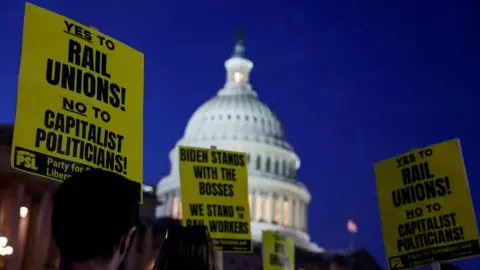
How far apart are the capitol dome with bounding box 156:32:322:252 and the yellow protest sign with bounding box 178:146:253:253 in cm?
6273

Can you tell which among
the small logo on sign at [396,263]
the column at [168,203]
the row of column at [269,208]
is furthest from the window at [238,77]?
the small logo on sign at [396,263]

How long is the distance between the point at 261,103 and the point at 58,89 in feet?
264

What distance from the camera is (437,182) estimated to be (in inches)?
409

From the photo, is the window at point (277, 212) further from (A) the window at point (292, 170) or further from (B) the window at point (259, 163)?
(A) the window at point (292, 170)

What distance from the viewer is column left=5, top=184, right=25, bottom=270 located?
101ft

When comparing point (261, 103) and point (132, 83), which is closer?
point (132, 83)

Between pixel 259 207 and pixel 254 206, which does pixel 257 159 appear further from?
pixel 254 206

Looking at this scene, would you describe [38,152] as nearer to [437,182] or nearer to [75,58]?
[75,58]

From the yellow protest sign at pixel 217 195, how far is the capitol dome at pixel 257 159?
62.7 m

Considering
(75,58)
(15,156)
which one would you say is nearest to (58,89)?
(75,58)

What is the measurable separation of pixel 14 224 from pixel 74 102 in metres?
27.7

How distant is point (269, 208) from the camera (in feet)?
257

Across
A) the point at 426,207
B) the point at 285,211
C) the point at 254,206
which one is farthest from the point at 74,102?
the point at 285,211

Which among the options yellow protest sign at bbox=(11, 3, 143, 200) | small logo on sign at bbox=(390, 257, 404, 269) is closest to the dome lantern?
small logo on sign at bbox=(390, 257, 404, 269)
